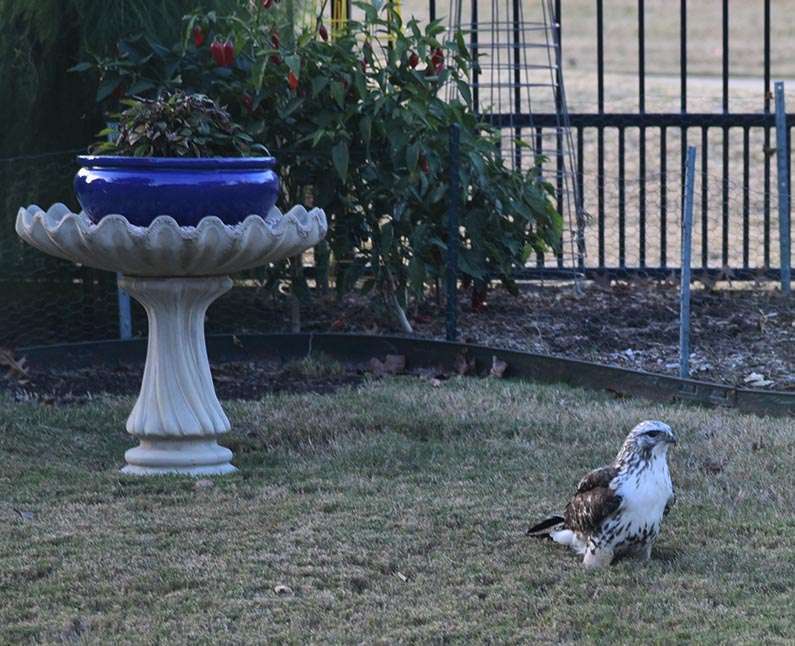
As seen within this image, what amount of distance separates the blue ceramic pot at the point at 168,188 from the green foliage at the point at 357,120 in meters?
2.28

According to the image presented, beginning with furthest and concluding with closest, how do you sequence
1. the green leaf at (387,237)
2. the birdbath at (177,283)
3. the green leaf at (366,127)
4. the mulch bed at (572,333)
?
the green leaf at (387,237) → the green leaf at (366,127) → the mulch bed at (572,333) → the birdbath at (177,283)

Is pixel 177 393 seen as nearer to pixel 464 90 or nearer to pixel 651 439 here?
pixel 651 439

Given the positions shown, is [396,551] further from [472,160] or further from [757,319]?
[757,319]

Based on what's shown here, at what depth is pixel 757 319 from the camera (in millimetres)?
9156

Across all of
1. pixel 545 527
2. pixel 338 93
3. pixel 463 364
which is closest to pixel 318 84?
pixel 338 93

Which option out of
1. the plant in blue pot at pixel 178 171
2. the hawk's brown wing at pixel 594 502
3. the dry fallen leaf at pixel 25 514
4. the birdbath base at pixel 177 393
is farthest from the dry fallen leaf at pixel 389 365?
the hawk's brown wing at pixel 594 502

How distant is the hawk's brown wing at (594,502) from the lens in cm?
463

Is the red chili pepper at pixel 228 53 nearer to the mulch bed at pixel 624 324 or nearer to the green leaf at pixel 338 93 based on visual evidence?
the green leaf at pixel 338 93

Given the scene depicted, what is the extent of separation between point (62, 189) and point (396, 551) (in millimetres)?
4431

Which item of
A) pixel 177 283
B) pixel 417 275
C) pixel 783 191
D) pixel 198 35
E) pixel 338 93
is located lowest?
pixel 417 275

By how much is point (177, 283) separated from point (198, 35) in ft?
9.10

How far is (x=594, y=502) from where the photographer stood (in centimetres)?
467

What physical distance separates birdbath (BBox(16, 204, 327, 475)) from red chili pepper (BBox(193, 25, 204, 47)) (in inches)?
95.5

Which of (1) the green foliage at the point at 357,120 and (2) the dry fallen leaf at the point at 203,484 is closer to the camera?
(2) the dry fallen leaf at the point at 203,484
